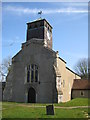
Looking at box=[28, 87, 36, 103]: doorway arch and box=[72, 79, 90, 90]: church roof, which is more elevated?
box=[72, 79, 90, 90]: church roof

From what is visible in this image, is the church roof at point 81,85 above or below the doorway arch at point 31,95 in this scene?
above

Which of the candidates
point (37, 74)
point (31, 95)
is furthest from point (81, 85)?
point (31, 95)

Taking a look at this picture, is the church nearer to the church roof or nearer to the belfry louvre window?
the belfry louvre window

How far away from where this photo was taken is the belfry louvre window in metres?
27.4

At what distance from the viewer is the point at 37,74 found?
27266 mm

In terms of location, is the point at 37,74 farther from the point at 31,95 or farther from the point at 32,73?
the point at 31,95

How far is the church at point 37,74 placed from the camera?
25484 mm

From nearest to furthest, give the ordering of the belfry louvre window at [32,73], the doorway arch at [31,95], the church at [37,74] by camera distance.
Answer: the church at [37,74]
the doorway arch at [31,95]
the belfry louvre window at [32,73]

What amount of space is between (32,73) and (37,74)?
1039mm

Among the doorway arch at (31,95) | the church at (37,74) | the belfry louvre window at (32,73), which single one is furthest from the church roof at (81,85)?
the belfry louvre window at (32,73)

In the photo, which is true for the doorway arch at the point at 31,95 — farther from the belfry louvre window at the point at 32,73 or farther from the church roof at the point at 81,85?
the church roof at the point at 81,85

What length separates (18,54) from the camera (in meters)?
30.2

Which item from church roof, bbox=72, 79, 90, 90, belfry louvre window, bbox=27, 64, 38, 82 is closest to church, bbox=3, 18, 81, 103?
belfry louvre window, bbox=27, 64, 38, 82

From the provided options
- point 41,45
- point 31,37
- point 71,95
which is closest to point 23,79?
point 41,45
